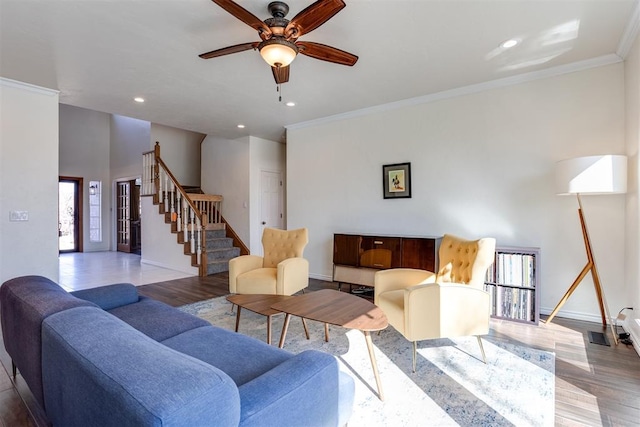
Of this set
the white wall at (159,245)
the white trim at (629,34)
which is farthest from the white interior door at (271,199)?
the white trim at (629,34)

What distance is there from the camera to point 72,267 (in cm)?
647

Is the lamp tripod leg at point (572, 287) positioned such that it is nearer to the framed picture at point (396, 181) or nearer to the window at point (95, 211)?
the framed picture at point (396, 181)

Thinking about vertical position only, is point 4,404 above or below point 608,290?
below

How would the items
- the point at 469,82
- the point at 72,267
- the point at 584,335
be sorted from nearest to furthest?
the point at 584,335, the point at 469,82, the point at 72,267

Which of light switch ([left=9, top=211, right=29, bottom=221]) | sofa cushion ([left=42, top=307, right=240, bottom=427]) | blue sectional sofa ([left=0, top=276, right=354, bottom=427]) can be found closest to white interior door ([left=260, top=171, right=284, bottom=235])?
light switch ([left=9, top=211, right=29, bottom=221])

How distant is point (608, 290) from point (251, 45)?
13.1 ft

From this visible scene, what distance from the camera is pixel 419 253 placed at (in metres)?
3.83

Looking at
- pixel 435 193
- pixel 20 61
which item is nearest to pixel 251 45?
pixel 20 61

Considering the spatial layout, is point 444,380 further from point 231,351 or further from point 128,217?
point 128,217

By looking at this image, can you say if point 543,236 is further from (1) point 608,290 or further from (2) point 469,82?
(2) point 469,82

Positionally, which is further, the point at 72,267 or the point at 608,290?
the point at 72,267

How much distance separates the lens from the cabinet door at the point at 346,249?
4.36 m

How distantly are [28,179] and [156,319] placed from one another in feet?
10.3

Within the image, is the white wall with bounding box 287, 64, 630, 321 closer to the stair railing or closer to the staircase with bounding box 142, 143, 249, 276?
the staircase with bounding box 142, 143, 249, 276
